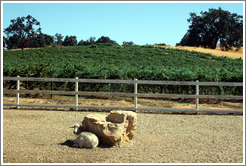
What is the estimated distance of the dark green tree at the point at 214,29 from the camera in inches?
2719

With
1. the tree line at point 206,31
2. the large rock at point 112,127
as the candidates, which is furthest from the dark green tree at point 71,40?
the large rock at point 112,127

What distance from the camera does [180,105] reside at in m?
14.5

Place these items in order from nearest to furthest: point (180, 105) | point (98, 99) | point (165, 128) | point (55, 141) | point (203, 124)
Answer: point (55, 141) → point (165, 128) → point (203, 124) → point (180, 105) → point (98, 99)

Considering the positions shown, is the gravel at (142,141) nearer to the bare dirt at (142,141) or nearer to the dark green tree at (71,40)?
the bare dirt at (142,141)

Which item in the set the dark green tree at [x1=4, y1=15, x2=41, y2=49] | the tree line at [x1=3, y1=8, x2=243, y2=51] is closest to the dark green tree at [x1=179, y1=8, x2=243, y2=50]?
the tree line at [x1=3, y1=8, x2=243, y2=51]

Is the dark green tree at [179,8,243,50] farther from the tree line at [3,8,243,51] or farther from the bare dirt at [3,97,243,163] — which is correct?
the bare dirt at [3,97,243,163]

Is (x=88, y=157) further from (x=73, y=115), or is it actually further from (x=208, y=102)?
(x=208, y=102)

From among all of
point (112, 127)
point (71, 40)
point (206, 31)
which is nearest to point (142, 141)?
point (112, 127)

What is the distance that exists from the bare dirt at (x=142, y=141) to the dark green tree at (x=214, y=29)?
62.1 metres

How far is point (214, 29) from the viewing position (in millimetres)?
69688

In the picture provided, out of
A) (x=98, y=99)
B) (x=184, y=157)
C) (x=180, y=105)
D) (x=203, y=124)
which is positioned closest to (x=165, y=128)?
(x=203, y=124)

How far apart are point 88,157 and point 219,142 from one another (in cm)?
323

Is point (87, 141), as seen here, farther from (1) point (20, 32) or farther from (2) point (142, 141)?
(1) point (20, 32)

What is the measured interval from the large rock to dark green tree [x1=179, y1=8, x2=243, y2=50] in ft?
218
